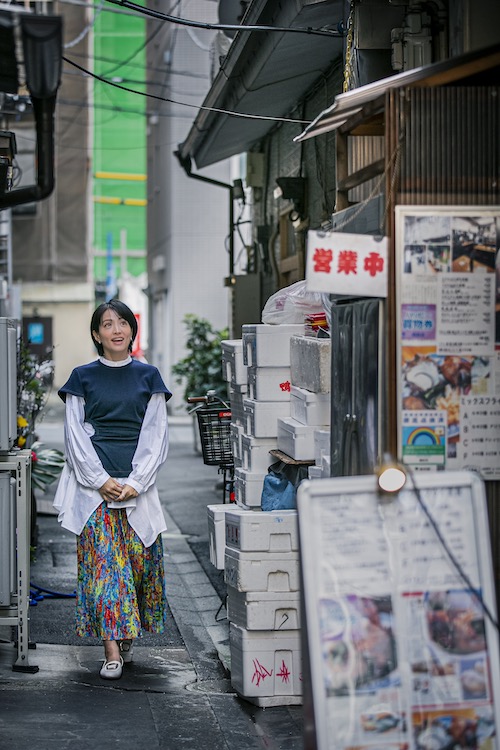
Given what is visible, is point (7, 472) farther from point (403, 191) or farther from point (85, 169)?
point (85, 169)

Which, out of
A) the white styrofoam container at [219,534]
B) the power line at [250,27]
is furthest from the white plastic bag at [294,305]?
the power line at [250,27]

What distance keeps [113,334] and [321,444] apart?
5.29ft

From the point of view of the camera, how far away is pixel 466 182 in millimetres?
4512

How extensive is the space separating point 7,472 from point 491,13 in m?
3.77

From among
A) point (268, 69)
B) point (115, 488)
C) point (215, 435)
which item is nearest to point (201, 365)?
point (268, 69)

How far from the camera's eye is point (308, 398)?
20.6ft

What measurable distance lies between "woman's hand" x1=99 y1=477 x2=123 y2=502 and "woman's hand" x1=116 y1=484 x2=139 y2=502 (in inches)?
0.6

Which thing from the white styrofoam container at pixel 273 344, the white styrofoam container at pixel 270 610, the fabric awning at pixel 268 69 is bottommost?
the white styrofoam container at pixel 270 610

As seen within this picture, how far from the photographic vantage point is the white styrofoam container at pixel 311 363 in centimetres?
600

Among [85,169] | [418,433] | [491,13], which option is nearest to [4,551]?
[418,433]

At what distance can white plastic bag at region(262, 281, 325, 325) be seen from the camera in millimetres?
6941

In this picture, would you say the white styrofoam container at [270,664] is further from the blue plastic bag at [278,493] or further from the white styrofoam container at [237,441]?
the white styrofoam container at [237,441]

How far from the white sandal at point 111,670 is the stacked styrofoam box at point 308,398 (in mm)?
1610

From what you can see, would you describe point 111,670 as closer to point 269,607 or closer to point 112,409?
point 269,607
